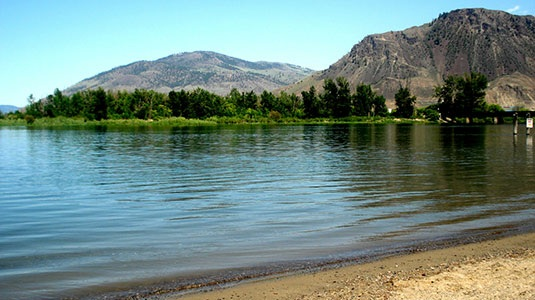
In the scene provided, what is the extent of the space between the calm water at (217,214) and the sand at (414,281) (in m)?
1.55

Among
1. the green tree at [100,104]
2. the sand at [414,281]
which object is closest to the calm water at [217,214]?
the sand at [414,281]

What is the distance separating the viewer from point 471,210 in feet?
68.9

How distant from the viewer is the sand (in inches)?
408

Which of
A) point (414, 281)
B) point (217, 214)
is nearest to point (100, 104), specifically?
point (217, 214)

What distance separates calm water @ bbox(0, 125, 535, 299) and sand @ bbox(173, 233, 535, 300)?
1.55 meters

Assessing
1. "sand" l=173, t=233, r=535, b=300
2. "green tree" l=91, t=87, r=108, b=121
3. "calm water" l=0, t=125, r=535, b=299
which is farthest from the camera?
"green tree" l=91, t=87, r=108, b=121

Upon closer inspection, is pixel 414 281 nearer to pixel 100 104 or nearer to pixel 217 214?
pixel 217 214

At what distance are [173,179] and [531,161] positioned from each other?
3239 centimetres

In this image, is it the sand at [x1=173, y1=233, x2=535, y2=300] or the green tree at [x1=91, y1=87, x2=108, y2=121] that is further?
the green tree at [x1=91, y1=87, x2=108, y2=121]

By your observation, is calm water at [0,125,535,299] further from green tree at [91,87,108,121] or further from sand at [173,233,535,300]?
green tree at [91,87,108,121]

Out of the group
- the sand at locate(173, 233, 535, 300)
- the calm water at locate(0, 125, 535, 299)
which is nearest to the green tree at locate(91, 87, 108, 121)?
the calm water at locate(0, 125, 535, 299)

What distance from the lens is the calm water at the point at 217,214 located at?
13.4 meters

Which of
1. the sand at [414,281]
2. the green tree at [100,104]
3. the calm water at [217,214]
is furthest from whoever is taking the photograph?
the green tree at [100,104]

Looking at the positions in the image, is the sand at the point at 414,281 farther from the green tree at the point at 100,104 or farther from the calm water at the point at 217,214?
the green tree at the point at 100,104
